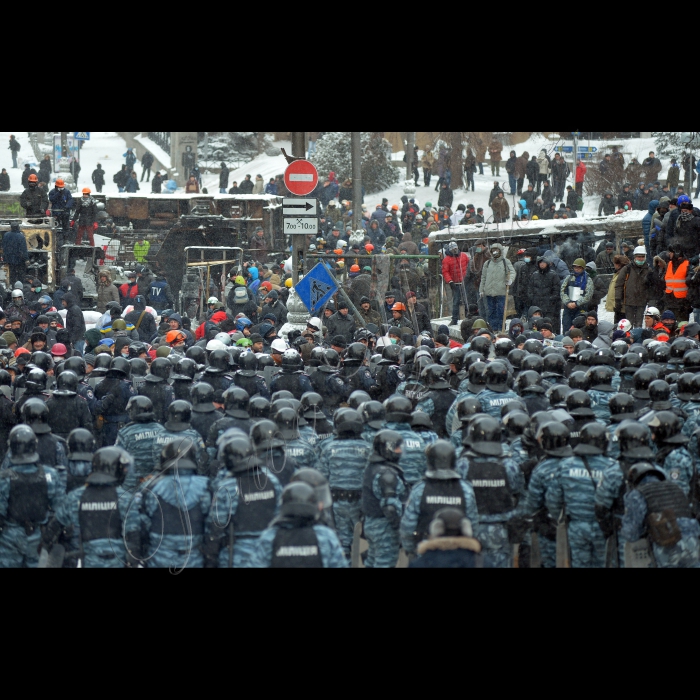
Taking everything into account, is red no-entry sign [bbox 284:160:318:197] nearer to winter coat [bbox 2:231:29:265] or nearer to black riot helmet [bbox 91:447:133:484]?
winter coat [bbox 2:231:29:265]

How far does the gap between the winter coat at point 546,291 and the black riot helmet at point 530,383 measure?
6269 millimetres

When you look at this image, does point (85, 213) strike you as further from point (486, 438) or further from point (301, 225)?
point (486, 438)

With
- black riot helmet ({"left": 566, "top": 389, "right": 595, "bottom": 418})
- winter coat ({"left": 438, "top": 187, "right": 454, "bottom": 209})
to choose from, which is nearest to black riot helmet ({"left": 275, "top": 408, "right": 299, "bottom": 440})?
black riot helmet ({"left": 566, "top": 389, "right": 595, "bottom": 418})

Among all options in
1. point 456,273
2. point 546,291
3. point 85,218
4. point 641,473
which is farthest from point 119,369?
point 85,218

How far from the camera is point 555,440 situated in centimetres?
854

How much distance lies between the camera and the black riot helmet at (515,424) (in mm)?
9219

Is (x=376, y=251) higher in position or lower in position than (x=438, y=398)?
higher

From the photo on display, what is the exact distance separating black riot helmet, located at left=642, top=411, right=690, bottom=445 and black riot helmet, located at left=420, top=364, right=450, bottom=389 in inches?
105

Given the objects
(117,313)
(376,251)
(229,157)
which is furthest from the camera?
(229,157)

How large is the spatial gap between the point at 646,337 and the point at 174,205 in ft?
51.7

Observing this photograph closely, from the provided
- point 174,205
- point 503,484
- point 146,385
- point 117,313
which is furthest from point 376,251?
point 503,484

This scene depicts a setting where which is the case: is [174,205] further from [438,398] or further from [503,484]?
[503,484]

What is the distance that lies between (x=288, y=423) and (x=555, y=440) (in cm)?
229
